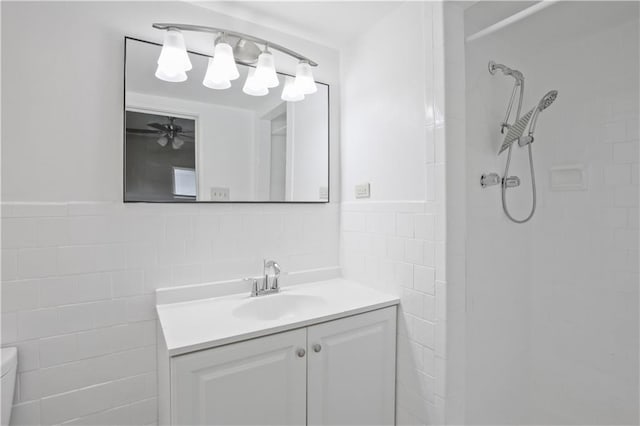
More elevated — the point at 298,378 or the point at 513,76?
the point at 513,76

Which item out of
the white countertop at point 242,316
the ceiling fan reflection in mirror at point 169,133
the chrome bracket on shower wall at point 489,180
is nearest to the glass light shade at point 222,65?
the ceiling fan reflection in mirror at point 169,133

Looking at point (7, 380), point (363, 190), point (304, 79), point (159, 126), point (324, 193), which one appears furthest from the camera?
point (324, 193)

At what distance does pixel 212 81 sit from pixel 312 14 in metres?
0.65

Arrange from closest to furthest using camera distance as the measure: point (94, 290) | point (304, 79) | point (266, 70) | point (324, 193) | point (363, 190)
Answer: point (94, 290) → point (266, 70) → point (304, 79) → point (363, 190) → point (324, 193)

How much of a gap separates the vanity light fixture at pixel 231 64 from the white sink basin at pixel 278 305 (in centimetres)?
107

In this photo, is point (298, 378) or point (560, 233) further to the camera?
point (560, 233)

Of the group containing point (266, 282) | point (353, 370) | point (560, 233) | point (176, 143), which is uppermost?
point (176, 143)

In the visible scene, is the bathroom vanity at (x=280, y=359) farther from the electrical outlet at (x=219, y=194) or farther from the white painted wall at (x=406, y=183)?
the electrical outlet at (x=219, y=194)

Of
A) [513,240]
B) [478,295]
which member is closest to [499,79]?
[513,240]

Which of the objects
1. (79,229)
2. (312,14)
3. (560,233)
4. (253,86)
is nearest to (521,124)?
(560,233)

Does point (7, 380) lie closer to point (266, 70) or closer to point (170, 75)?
point (170, 75)

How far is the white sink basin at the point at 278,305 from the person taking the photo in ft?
5.21

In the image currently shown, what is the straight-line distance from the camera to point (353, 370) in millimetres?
1444

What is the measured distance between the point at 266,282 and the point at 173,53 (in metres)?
1.16
